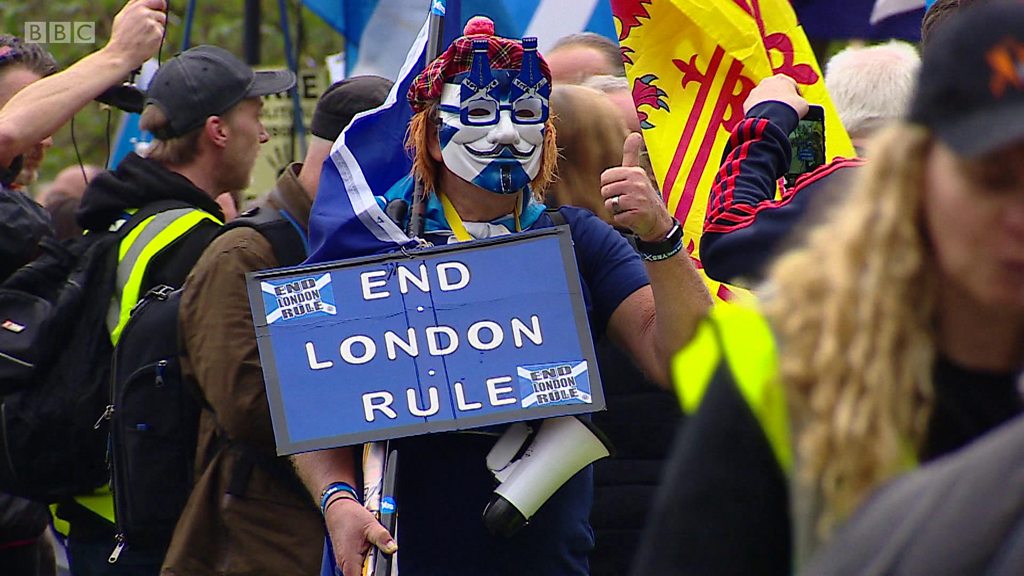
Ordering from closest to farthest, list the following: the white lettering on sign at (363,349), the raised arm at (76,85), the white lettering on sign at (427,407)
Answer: the white lettering on sign at (427,407) → the white lettering on sign at (363,349) → the raised arm at (76,85)

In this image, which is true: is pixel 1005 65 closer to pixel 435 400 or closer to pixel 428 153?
pixel 435 400

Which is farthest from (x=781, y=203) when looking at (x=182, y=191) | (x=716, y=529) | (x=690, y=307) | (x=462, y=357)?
(x=182, y=191)

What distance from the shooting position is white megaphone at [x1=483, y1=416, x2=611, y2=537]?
11.8 feet

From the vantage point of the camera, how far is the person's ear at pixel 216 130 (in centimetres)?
525

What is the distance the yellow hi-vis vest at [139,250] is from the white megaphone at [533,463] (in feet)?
4.97

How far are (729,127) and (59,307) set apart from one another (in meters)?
1.93

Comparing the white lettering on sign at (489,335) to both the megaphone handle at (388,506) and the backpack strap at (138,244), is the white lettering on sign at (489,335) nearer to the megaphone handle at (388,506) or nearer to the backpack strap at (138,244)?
the megaphone handle at (388,506)

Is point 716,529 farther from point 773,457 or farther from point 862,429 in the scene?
point 862,429

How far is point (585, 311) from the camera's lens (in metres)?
3.76

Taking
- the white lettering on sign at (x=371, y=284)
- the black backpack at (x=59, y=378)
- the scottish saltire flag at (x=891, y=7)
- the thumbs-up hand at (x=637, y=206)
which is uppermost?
the thumbs-up hand at (x=637, y=206)

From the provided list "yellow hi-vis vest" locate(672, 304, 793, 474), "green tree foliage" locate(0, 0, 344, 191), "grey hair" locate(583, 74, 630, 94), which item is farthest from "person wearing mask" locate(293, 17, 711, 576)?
"green tree foliage" locate(0, 0, 344, 191)

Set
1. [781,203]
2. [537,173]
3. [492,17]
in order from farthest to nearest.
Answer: [492,17] → [537,173] → [781,203]

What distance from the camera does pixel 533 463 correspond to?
3.66 metres

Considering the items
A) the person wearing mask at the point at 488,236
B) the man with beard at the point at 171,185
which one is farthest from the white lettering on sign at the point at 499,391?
the man with beard at the point at 171,185
